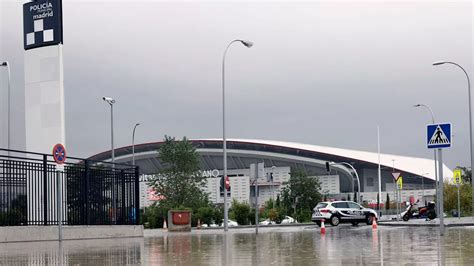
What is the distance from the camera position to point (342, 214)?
4109cm

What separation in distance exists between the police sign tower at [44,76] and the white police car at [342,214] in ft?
56.6

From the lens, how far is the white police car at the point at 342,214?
1613 inches

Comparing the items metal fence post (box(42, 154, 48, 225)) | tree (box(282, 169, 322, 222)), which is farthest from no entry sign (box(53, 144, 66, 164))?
tree (box(282, 169, 322, 222))

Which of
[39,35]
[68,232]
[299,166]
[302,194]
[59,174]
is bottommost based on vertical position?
[302,194]

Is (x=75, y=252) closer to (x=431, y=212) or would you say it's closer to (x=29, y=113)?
(x=29, y=113)

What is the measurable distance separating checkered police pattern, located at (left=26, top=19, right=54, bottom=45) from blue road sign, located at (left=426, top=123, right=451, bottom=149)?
1502 centimetres

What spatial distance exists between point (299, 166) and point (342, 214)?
2877 inches

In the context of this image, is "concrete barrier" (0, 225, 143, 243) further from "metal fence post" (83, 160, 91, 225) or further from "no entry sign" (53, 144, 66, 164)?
"no entry sign" (53, 144, 66, 164)

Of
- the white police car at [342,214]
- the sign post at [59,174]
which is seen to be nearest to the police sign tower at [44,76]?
the sign post at [59,174]

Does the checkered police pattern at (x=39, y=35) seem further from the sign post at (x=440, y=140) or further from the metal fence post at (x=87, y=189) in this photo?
the sign post at (x=440, y=140)

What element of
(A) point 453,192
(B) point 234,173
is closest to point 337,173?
(B) point 234,173

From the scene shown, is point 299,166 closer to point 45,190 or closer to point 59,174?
point 45,190

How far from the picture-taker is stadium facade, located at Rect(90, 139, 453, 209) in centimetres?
11562

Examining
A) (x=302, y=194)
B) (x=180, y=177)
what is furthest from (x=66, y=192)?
(x=302, y=194)
